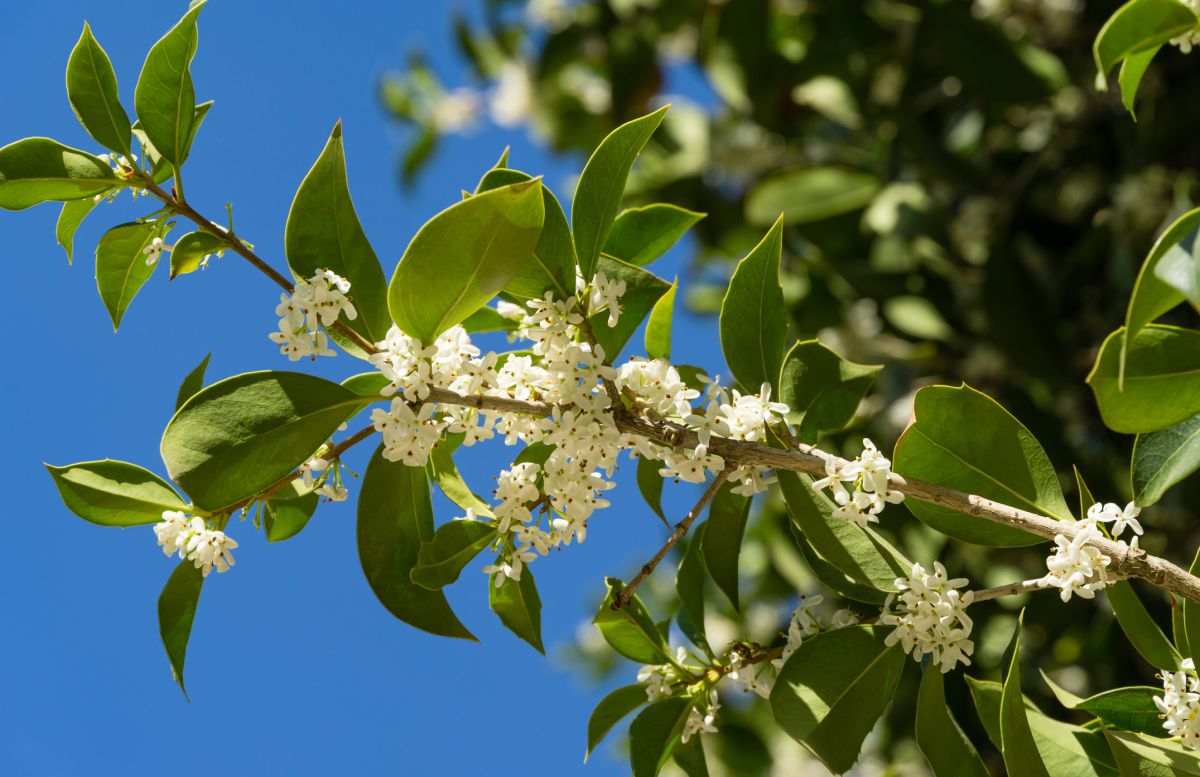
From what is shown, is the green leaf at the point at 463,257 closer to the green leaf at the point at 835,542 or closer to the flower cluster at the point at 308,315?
the flower cluster at the point at 308,315

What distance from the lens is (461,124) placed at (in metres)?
4.30

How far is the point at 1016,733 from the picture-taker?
88 centimetres

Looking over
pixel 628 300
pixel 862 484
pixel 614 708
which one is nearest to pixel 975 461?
pixel 862 484

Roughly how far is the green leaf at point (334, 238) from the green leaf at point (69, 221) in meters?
0.25

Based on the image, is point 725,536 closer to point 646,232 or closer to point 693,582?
point 693,582

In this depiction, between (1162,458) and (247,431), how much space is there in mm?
855

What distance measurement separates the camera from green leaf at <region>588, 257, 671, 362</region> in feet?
3.44

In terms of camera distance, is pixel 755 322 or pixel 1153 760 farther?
pixel 755 322

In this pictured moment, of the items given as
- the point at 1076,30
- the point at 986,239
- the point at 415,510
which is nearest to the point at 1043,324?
the point at 986,239

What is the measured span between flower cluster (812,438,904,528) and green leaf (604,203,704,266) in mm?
345

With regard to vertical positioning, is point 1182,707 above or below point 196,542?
below

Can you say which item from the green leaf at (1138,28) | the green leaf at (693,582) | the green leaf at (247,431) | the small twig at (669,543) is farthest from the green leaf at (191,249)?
the green leaf at (1138,28)

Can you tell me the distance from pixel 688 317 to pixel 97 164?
8.19 feet

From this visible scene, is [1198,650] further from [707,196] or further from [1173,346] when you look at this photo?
[707,196]
